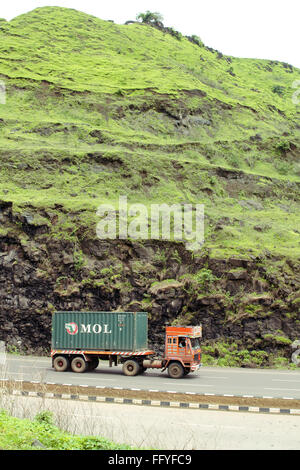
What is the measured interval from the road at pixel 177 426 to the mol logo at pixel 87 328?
296 inches

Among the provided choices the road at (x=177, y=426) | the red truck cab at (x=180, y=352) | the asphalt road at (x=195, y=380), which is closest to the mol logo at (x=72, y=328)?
the asphalt road at (x=195, y=380)

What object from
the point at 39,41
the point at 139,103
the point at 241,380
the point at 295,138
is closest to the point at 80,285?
the point at 241,380

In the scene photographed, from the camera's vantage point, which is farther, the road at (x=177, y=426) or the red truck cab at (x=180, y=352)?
the red truck cab at (x=180, y=352)

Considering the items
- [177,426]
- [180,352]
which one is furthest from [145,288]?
[177,426]

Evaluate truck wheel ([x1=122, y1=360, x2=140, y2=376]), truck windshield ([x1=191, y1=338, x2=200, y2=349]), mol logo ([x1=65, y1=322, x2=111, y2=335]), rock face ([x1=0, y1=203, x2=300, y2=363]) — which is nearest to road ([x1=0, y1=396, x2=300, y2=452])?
truck wheel ([x1=122, y1=360, x2=140, y2=376])

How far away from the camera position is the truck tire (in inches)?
979

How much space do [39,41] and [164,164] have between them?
38.3 m

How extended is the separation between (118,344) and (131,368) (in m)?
1.45

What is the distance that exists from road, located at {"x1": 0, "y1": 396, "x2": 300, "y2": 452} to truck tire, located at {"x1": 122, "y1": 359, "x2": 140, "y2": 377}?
667 centimetres

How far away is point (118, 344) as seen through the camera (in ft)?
83.7

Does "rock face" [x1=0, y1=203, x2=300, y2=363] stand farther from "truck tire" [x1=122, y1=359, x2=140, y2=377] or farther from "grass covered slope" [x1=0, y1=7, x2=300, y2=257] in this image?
"truck tire" [x1=122, y1=359, x2=140, y2=377]

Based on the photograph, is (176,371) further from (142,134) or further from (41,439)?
(142,134)

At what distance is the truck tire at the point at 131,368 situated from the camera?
24.9 metres

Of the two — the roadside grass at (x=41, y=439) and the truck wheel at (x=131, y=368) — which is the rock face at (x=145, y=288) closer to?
the truck wheel at (x=131, y=368)
